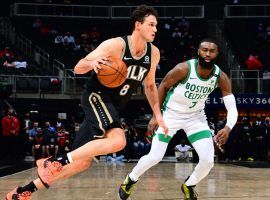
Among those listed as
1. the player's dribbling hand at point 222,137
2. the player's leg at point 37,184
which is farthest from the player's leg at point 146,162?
the player's leg at point 37,184

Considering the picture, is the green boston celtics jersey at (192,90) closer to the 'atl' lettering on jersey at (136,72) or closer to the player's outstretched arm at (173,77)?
the player's outstretched arm at (173,77)

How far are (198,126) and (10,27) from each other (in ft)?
75.5

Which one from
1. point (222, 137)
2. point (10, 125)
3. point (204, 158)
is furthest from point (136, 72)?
point (10, 125)

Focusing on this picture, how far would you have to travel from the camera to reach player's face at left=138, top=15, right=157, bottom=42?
5699 millimetres

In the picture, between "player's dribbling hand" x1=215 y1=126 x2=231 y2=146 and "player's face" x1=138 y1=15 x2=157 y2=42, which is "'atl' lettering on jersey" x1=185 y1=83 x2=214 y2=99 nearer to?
"player's dribbling hand" x1=215 y1=126 x2=231 y2=146

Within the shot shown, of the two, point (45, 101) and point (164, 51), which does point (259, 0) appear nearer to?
point (164, 51)

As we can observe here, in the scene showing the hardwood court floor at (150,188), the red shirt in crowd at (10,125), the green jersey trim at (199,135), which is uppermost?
the green jersey trim at (199,135)

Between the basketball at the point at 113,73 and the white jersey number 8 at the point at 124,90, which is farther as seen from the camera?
the white jersey number 8 at the point at 124,90

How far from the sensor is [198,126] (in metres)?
6.76

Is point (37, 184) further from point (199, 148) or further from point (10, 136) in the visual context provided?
point (10, 136)

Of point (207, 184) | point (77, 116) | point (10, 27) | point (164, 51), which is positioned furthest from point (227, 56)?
point (207, 184)

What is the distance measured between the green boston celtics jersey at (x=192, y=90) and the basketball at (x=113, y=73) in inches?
56.9

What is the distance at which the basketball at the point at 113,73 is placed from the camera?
5.30 meters

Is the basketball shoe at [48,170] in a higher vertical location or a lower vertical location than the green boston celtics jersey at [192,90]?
lower
